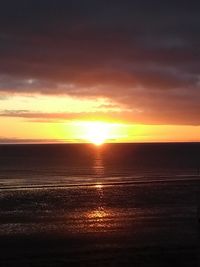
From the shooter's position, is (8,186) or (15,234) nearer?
(15,234)

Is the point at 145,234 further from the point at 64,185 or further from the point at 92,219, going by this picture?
the point at 64,185

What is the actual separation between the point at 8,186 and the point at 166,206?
26.6m

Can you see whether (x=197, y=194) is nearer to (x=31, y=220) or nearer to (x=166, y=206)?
(x=166, y=206)

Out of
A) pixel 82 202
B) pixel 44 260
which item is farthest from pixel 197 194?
pixel 44 260

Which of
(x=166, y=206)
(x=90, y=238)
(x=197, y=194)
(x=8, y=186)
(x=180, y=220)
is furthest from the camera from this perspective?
(x=8, y=186)

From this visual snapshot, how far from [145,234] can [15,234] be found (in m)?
8.79

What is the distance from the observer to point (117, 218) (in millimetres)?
42312

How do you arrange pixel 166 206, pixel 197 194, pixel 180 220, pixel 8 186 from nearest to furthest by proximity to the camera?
pixel 180 220
pixel 166 206
pixel 197 194
pixel 8 186

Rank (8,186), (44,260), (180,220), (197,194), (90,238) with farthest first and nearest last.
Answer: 1. (8,186)
2. (197,194)
3. (180,220)
4. (90,238)
5. (44,260)

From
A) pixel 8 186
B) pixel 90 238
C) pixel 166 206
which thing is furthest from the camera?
pixel 8 186

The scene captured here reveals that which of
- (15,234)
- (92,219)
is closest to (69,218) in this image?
(92,219)

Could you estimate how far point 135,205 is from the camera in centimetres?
4966

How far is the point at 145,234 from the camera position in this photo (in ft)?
117

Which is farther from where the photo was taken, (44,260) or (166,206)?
(166,206)
